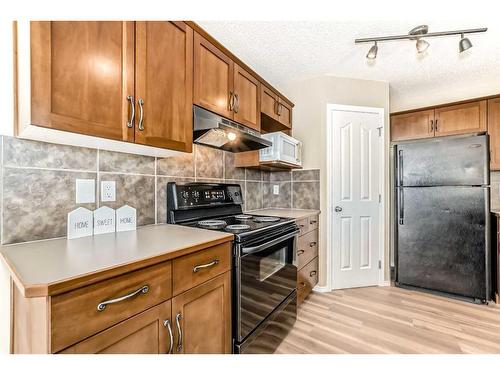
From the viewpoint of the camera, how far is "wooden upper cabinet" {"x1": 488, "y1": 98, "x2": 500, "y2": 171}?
2475 mm

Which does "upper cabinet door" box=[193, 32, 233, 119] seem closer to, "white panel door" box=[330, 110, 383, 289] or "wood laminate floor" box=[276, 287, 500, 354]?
"white panel door" box=[330, 110, 383, 289]

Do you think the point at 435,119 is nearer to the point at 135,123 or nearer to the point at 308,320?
the point at 308,320

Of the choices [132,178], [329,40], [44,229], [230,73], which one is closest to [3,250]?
[44,229]

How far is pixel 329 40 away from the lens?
1953mm

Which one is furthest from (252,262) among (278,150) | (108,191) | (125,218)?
(278,150)

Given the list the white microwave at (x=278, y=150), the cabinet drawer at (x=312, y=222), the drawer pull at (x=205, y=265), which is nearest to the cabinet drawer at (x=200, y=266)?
the drawer pull at (x=205, y=265)

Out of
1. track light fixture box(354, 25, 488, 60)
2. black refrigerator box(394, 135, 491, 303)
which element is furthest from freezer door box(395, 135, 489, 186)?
track light fixture box(354, 25, 488, 60)

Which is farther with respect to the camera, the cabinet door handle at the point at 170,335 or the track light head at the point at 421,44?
the track light head at the point at 421,44

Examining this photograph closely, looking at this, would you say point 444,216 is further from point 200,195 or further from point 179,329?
point 179,329

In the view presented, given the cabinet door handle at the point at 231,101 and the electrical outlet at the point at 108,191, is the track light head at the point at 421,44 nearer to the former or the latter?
the cabinet door handle at the point at 231,101

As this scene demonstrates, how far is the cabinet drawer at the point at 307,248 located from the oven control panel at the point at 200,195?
682mm

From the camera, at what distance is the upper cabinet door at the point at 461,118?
2.57 meters

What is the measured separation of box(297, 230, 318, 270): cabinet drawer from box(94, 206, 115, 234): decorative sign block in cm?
145

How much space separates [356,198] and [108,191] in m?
2.34
